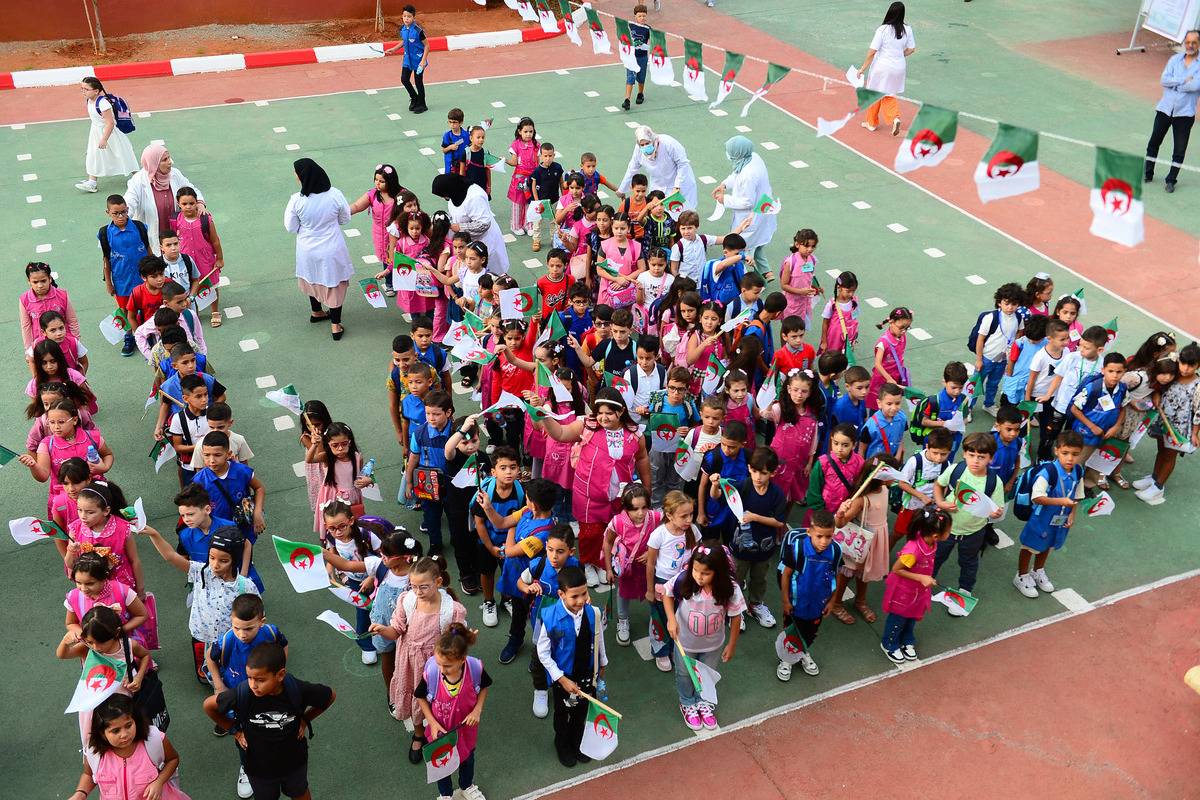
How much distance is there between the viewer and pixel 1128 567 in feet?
24.6

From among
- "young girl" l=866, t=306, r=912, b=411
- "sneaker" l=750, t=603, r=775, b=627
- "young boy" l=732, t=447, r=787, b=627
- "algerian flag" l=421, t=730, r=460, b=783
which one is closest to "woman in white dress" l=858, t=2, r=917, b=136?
"young girl" l=866, t=306, r=912, b=411

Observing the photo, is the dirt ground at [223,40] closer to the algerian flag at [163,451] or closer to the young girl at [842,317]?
the algerian flag at [163,451]

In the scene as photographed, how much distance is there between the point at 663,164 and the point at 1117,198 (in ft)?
18.0

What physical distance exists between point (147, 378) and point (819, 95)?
1101cm

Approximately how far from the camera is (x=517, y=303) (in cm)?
827

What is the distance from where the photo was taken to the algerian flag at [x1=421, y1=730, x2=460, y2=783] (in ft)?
16.9

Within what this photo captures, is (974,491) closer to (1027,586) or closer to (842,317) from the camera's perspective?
(1027,586)

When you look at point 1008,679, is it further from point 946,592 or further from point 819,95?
point 819,95

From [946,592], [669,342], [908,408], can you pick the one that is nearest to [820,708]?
[946,592]

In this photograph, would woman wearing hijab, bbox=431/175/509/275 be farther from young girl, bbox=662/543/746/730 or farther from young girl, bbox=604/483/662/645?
young girl, bbox=662/543/746/730

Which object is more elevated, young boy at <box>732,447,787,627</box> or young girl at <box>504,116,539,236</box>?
young girl at <box>504,116,539,236</box>

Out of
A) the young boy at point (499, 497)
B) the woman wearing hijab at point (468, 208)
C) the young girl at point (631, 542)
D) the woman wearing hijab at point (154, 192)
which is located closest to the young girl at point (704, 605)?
the young girl at point (631, 542)

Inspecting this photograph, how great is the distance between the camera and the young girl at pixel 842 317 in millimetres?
8438

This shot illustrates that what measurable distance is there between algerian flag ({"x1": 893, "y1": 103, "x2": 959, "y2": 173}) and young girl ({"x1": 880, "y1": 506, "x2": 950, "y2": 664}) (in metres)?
2.31
